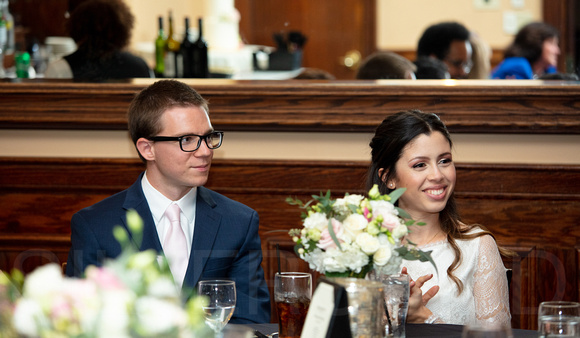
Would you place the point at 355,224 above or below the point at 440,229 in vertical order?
above

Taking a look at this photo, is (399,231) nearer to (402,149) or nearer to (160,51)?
(402,149)

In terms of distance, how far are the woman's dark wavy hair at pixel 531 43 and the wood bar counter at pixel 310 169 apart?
2.25 metres

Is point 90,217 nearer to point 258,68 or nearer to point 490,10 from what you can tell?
point 258,68

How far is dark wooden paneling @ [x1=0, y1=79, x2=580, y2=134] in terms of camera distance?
2641mm

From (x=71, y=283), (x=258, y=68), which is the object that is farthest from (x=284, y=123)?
(x=258, y=68)

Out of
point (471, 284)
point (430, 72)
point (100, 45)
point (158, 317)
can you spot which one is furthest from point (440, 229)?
point (100, 45)

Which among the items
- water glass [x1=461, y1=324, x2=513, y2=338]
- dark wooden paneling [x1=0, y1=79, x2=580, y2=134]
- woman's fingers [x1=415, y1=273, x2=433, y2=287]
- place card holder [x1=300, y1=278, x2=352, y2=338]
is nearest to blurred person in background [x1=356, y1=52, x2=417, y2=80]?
dark wooden paneling [x1=0, y1=79, x2=580, y2=134]

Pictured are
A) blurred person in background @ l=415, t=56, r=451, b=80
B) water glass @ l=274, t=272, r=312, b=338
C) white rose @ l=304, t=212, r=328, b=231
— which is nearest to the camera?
white rose @ l=304, t=212, r=328, b=231

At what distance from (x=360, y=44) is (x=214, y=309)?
5570 millimetres

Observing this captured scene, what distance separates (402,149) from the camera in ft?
7.14

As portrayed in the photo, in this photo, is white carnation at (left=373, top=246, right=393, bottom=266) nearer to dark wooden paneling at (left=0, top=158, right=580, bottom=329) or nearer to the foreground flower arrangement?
the foreground flower arrangement

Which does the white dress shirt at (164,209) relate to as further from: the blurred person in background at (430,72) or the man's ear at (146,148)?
the blurred person in background at (430,72)

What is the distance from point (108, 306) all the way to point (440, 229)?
1549 millimetres

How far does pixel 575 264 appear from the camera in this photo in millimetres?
2645
